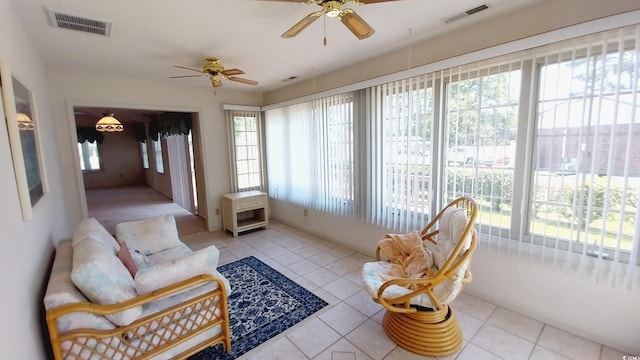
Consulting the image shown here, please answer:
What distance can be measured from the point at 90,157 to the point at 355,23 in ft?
38.8

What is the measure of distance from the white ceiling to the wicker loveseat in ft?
5.64

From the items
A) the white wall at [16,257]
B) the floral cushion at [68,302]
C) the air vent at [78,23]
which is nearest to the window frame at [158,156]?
the air vent at [78,23]

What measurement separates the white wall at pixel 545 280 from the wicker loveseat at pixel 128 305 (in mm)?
2377

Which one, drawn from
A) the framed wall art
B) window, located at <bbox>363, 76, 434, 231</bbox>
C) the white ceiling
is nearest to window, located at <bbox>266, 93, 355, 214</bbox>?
window, located at <bbox>363, 76, 434, 231</bbox>

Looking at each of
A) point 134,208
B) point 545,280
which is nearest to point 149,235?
point 545,280

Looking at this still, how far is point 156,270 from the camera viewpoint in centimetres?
160

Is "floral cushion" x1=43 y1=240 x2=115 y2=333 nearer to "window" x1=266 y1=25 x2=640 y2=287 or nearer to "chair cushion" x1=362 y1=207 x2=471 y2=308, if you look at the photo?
"chair cushion" x1=362 y1=207 x2=471 y2=308

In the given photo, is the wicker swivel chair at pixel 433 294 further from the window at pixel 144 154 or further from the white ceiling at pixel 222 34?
the window at pixel 144 154

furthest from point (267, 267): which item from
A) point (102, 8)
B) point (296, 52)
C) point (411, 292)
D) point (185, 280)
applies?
point (102, 8)

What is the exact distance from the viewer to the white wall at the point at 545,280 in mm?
1797

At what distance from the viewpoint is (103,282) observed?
146 cm

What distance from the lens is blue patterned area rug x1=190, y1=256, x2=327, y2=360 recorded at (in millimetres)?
2014

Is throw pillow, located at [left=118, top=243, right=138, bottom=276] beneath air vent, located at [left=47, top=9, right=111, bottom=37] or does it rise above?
beneath

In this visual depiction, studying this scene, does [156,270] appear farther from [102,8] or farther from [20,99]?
[102,8]
